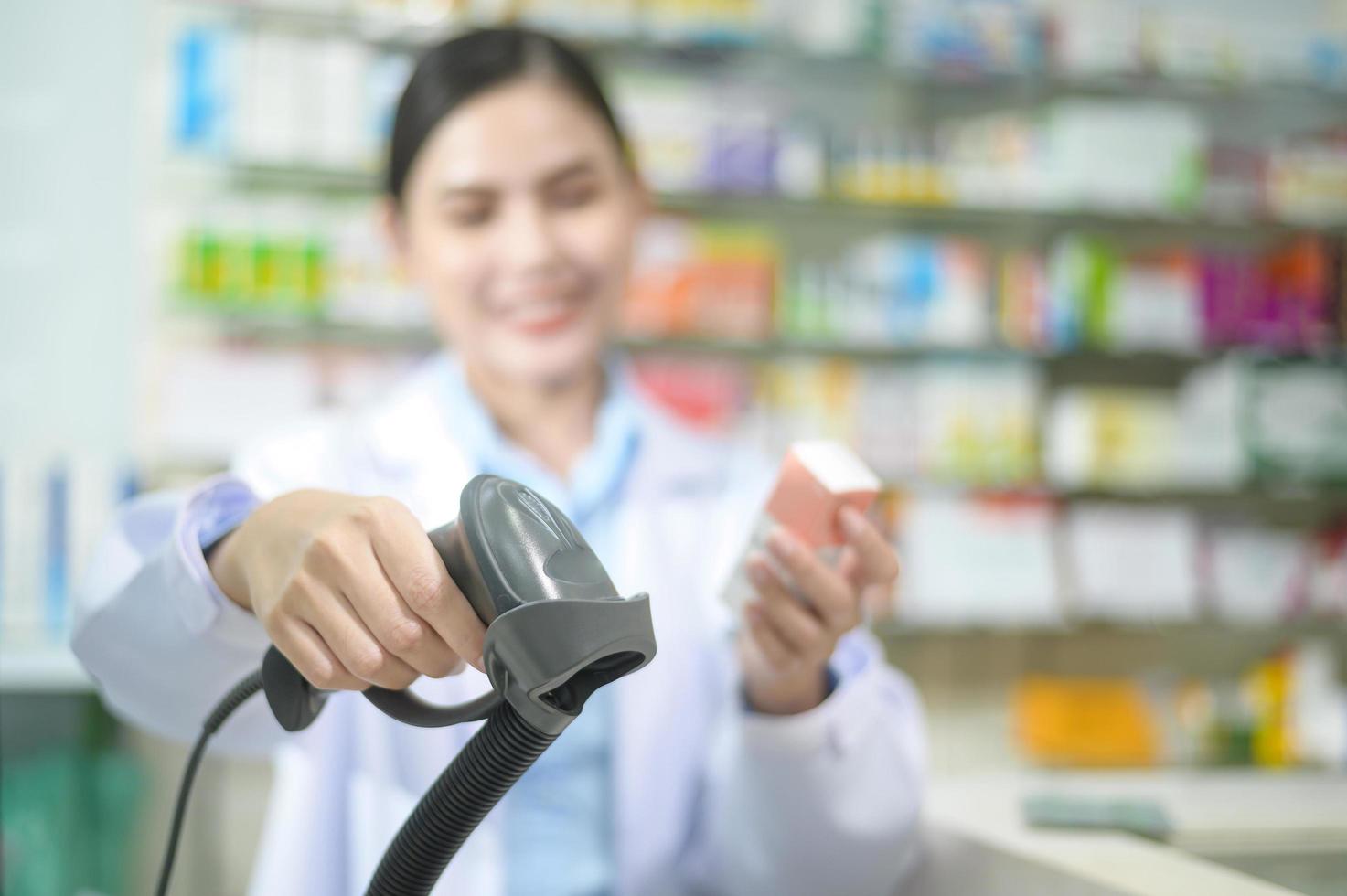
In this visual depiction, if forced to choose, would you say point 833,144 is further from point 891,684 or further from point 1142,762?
point 891,684

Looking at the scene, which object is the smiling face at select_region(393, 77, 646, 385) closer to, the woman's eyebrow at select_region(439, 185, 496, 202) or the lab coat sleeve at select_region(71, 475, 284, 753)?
the woman's eyebrow at select_region(439, 185, 496, 202)

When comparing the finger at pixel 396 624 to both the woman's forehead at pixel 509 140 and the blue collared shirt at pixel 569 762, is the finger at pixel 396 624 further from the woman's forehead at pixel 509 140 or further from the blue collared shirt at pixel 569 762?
the woman's forehead at pixel 509 140

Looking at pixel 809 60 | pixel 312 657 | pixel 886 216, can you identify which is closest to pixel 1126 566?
pixel 886 216

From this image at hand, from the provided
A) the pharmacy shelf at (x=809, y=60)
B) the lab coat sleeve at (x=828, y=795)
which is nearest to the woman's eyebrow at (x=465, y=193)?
the lab coat sleeve at (x=828, y=795)

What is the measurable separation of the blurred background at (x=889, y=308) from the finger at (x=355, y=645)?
2.30m

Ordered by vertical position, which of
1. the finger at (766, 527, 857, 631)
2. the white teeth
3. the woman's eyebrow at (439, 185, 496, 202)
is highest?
the woman's eyebrow at (439, 185, 496, 202)

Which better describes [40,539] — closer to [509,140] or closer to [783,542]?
[509,140]

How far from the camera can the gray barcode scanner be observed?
20.6 inches

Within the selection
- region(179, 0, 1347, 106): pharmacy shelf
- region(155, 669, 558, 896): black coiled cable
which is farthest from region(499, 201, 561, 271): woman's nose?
region(179, 0, 1347, 106): pharmacy shelf

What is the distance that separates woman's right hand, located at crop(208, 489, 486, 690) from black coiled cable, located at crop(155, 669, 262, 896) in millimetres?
77

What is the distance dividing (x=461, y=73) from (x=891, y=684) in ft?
2.40

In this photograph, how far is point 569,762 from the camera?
46.1 inches

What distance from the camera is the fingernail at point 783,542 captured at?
862 mm

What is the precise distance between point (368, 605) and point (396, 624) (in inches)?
0.7
